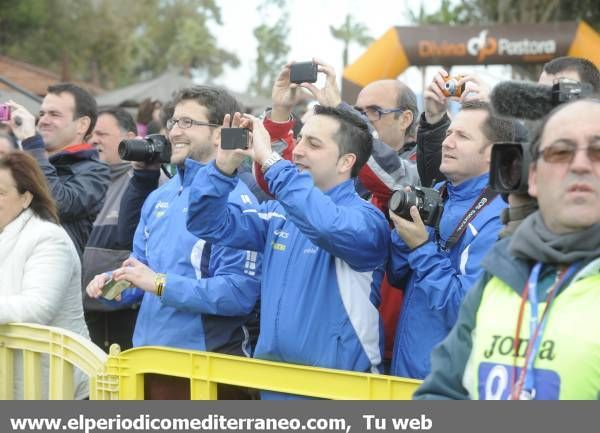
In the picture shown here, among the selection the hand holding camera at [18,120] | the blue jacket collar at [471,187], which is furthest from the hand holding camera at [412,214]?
the hand holding camera at [18,120]

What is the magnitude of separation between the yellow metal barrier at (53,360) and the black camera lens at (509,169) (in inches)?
78.6

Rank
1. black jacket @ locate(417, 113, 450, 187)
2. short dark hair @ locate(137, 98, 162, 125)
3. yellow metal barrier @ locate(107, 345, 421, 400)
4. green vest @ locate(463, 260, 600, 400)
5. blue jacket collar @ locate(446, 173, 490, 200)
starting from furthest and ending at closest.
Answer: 1. short dark hair @ locate(137, 98, 162, 125)
2. black jacket @ locate(417, 113, 450, 187)
3. blue jacket collar @ locate(446, 173, 490, 200)
4. yellow metal barrier @ locate(107, 345, 421, 400)
5. green vest @ locate(463, 260, 600, 400)

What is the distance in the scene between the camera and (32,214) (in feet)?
16.2

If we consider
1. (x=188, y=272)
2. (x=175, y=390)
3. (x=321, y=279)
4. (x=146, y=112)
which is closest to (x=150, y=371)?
(x=175, y=390)

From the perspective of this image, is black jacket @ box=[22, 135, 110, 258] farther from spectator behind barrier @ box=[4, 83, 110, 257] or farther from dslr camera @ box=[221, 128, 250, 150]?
dslr camera @ box=[221, 128, 250, 150]

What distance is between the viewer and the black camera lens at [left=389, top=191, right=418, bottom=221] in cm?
369

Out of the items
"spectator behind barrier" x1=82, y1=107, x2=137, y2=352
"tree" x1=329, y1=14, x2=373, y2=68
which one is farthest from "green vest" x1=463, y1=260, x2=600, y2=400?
"tree" x1=329, y1=14, x2=373, y2=68

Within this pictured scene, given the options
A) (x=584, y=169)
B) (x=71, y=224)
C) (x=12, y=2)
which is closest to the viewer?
(x=584, y=169)

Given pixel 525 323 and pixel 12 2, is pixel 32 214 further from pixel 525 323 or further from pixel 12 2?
pixel 12 2

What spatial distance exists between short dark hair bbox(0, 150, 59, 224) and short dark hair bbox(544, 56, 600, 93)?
2483 millimetres

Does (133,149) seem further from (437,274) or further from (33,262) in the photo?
(437,274)

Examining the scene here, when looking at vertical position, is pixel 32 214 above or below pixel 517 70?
below
